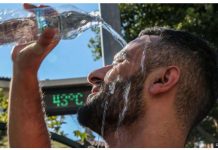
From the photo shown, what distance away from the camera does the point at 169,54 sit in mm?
2344

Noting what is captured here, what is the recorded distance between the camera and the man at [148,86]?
7.45 ft

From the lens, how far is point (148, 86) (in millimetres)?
2316

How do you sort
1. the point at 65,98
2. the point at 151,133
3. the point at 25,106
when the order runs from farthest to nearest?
the point at 65,98 < the point at 25,106 < the point at 151,133

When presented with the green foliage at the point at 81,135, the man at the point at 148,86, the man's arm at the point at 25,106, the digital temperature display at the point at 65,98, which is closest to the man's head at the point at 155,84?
the man at the point at 148,86

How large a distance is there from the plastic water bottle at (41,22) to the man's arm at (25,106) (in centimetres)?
22

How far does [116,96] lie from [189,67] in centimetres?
31

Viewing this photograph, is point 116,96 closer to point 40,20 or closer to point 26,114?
point 26,114

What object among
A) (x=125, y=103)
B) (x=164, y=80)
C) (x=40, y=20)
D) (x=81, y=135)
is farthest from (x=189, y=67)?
(x=81, y=135)

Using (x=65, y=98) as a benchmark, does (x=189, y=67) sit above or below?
above

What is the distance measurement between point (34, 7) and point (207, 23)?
1024cm

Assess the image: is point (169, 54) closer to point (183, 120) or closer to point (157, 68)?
point (157, 68)

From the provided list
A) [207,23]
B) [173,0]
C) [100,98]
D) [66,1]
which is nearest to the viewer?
[100,98]

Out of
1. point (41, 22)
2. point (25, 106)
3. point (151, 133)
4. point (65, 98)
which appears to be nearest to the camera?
point (151, 133)

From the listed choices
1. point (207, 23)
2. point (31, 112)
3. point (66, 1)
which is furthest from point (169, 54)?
point (207, 23)
